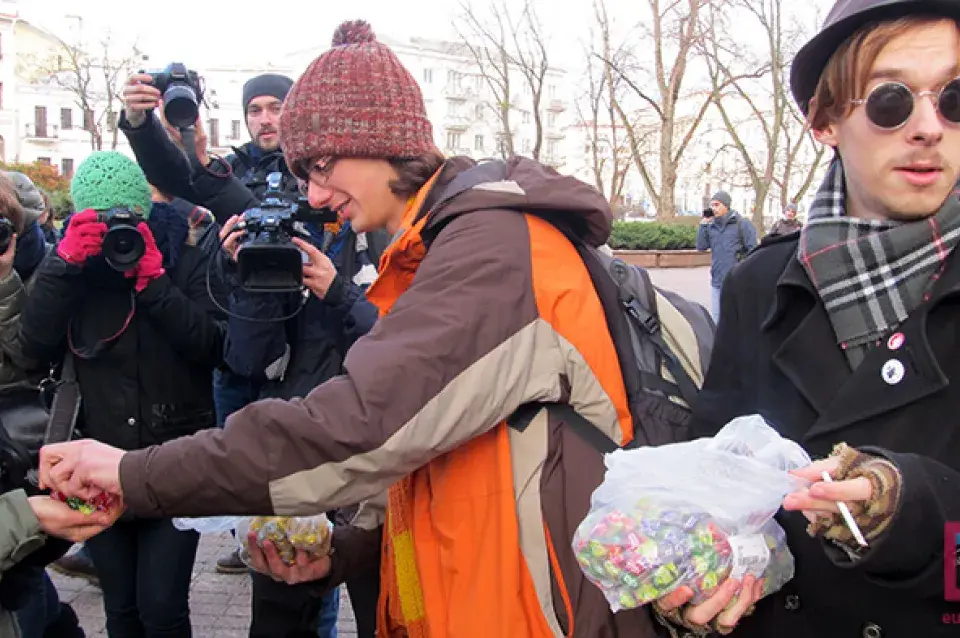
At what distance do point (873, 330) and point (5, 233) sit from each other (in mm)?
2978

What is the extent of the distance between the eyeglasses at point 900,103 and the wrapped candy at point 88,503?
181cm

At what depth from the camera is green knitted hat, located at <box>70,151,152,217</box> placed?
123 inches

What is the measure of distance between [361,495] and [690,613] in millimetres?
661

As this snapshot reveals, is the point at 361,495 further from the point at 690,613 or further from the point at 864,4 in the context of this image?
the point at 864,4

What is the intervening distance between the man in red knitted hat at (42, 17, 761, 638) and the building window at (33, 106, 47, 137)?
6570cm

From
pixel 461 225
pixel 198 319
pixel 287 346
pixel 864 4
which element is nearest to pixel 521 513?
pixel 461 225

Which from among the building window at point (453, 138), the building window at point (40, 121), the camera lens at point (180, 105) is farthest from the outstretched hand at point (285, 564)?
the building window at point (453, 138)

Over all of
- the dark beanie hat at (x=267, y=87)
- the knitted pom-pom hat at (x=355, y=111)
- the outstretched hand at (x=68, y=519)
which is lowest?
the outstretched hand at (x=68, y=519)

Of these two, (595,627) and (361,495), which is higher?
(361,495)

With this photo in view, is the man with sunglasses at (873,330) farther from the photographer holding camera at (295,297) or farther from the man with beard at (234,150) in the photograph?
the man with beard at (234,150)

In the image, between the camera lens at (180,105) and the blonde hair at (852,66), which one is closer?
the blonde hair at (852,66)

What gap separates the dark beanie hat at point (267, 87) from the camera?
4.05 metres

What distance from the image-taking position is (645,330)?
1872 millimetres

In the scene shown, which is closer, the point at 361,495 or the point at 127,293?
the point at 361,495
